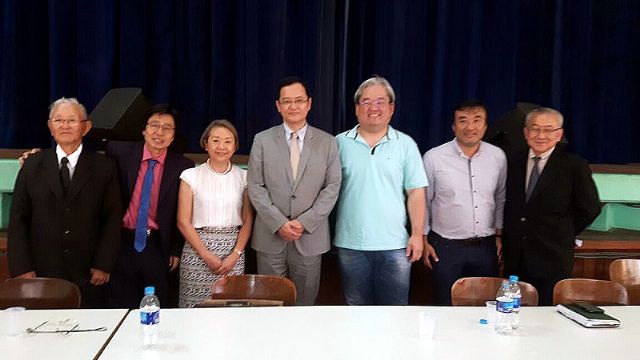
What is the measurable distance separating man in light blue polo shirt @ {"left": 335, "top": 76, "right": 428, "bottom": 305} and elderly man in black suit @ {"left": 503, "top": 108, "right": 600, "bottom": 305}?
53cm

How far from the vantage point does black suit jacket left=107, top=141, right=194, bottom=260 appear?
2982 millimetres

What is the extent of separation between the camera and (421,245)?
2980mm

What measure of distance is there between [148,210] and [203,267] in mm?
423

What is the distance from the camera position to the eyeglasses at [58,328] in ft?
6.42

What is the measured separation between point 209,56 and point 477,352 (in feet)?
10.0

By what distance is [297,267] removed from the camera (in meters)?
2.96

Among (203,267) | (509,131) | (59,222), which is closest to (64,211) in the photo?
(59,222)

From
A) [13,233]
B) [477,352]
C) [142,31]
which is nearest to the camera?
[477,352]

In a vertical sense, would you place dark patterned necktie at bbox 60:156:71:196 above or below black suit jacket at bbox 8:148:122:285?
above

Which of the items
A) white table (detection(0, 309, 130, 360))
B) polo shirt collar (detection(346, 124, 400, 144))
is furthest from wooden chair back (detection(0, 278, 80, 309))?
polo shirt collar (detection(346, 124, 400, 144))

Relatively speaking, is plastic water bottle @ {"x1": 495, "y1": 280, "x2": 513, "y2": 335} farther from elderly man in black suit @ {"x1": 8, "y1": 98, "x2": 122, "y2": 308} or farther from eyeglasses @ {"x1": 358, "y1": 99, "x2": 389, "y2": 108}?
elderly man in black suit @ {"x1": 8, "y1": 98, "x2": 122, "y2": 308}

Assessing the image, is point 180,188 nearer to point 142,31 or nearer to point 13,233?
point 13,233

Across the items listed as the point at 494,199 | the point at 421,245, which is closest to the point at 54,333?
the point at 421,245

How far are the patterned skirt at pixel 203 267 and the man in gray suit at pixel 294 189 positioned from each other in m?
0.15
